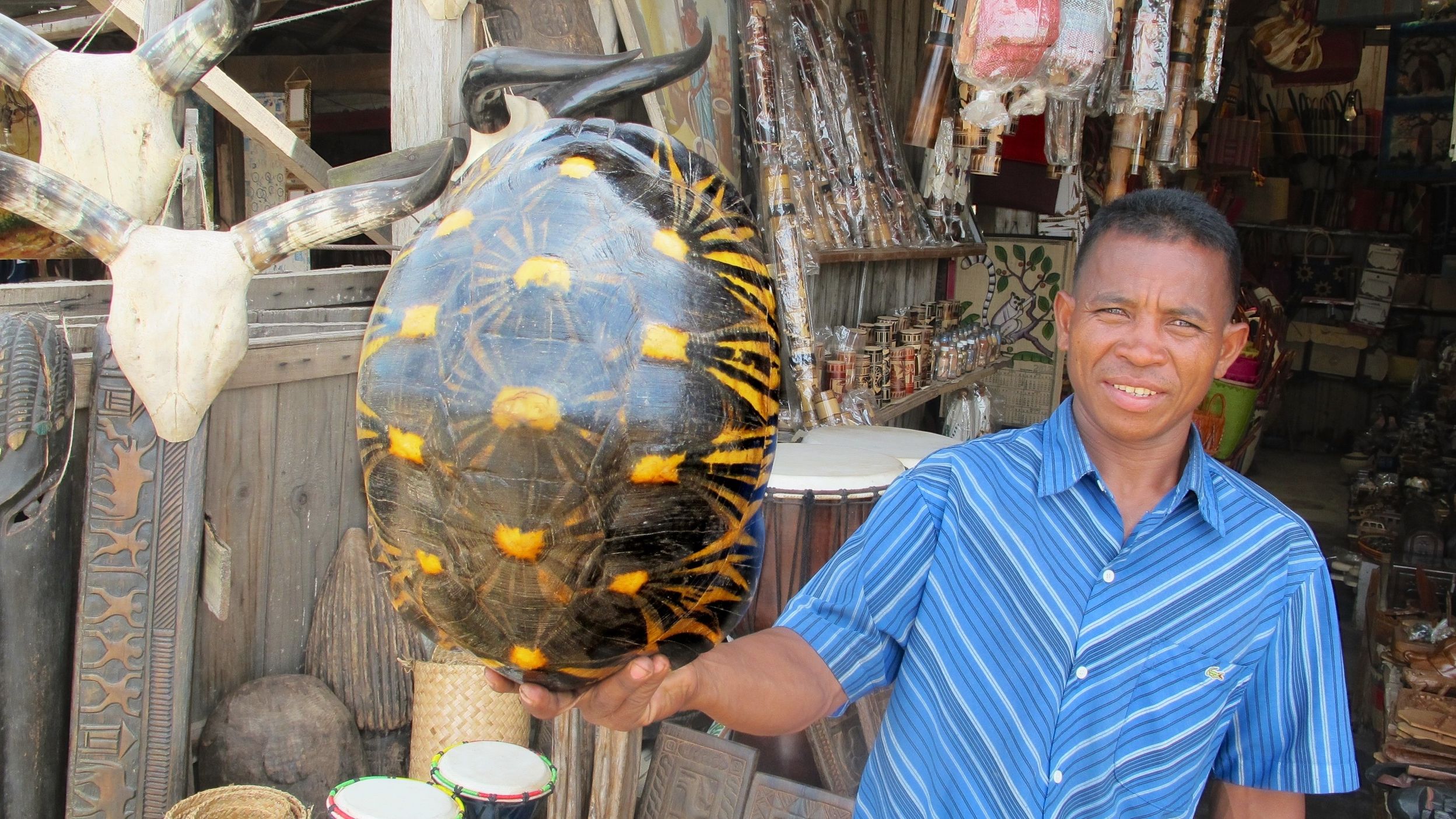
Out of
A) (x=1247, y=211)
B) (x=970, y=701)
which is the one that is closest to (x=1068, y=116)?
(x=970, y=701)

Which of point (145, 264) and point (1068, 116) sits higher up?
point (1068, 116)

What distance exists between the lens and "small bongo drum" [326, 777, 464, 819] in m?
2.13

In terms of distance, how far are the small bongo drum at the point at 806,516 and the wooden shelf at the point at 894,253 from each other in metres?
1.08

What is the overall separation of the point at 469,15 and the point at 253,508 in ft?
4.28

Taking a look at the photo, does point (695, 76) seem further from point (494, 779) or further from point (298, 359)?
point (494, 779)

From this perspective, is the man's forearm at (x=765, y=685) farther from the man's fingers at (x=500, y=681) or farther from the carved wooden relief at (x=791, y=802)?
the carved wooden relief at (x=791, y=802)

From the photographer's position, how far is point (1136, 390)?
138 centimetres

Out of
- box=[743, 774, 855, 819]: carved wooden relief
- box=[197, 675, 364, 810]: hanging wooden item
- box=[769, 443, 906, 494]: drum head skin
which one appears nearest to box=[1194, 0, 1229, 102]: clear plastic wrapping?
box=[769, 443, 906, 494]: drum head skin

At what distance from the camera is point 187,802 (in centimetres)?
224

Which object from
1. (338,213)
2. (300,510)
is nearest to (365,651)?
(300,510)

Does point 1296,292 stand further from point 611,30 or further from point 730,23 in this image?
point 611,30

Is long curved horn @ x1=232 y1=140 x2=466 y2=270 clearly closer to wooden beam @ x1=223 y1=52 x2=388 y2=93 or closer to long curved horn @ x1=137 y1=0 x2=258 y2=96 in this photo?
long curved horn @ x1=137 y1=0 x2=258 y2=96

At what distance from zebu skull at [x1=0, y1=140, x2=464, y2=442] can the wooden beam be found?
399cm

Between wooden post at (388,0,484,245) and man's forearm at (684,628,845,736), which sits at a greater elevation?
wooden post at (388,0,484,245)
